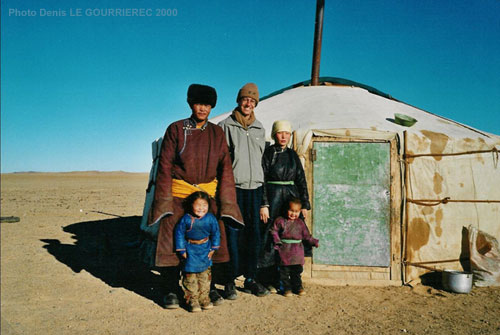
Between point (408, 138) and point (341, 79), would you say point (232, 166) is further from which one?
point (341, 79)

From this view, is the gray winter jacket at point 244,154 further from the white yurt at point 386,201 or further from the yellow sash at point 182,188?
the white yurt at point 386,201

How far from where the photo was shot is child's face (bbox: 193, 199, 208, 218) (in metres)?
3.14

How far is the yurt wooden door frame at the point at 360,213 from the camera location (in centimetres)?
427

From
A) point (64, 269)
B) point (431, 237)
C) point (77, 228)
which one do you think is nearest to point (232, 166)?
point (431, 237)

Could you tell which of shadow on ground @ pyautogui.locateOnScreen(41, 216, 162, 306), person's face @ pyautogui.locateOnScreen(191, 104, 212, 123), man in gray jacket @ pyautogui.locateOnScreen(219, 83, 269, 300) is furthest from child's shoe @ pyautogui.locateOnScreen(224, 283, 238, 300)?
person's face @ pyautogui.locateOnScreen(191, 104, 212, 123)

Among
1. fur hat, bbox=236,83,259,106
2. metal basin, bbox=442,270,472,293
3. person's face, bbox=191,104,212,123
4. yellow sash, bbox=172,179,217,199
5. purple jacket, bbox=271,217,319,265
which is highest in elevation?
fur hat, bbox=236,83,259,106

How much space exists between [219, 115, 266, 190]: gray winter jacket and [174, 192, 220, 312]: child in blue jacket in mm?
490

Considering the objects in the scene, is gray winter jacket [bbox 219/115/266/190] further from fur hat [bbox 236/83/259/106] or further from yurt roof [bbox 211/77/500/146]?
yurt roof [bbox 211/77/500/146]

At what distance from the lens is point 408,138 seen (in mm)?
4375

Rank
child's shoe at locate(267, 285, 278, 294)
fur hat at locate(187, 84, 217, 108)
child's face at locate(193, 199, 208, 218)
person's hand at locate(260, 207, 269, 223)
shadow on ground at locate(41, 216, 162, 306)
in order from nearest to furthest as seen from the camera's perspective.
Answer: child's face at locate(193, 199, 208, 218)
fur hat at locate(187, 84, 217, 108)
person's hand at locate(260, 207, 269, 223)
child's shoe at locate(267, 285, 278, 294)
shadow on ground at locate(41, 216, 162, 306)

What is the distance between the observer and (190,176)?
3260 millimetres

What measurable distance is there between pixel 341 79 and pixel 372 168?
3.28 m

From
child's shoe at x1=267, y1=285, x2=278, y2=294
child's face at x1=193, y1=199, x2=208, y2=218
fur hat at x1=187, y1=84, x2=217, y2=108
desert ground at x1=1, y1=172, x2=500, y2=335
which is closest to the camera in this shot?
desert ground at x1=1, y1=172, x2=500, y2=335

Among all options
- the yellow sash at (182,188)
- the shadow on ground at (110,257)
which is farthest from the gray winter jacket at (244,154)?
the shadow on ground at (110,257)
